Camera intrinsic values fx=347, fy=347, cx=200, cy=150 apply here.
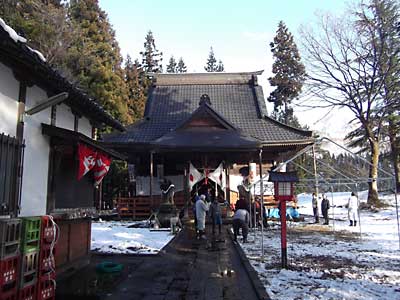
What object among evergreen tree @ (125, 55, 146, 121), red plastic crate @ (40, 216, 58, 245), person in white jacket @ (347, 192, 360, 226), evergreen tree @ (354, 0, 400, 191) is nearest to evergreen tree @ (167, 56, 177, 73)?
evergreen tree @ (125, 55, 146, 121)

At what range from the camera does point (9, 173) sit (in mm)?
5379

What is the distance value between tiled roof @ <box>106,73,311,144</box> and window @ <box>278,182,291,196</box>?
11.3 meters

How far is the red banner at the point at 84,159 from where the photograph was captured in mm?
7042

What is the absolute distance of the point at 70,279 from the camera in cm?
671

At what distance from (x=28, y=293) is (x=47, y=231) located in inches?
34.2

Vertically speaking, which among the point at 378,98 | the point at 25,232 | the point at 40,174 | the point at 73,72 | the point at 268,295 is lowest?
the point at 268,295

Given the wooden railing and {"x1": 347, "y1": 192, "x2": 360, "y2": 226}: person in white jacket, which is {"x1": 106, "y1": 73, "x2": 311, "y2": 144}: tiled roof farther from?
{"x1": 347, "y1": 192, "x2": 360, "y2": 226}: person in white jacket

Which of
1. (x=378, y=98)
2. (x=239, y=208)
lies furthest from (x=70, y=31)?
(x=378, y=98)

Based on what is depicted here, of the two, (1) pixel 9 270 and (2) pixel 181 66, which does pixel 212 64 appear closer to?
(2) pixel 181 66

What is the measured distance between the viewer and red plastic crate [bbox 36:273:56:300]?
4922 millimetres

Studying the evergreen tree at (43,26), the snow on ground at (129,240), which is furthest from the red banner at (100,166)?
the evergreen tree at (43,26)

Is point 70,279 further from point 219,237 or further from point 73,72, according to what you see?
point 73,72

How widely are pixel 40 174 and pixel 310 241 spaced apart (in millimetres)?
9223

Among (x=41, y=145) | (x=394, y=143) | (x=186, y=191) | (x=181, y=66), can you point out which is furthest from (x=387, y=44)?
(x=181, y=66)
